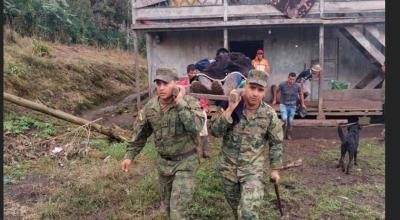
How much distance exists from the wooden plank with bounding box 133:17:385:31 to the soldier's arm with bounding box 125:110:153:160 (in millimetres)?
7773

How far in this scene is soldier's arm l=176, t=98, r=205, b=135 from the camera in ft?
13.8

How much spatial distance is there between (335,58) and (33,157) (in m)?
9.37

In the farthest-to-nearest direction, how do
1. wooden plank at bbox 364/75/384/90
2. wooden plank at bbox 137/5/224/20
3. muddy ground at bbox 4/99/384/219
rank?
wooden plank at bbox 364/75/384/90
wooden plank at bbox 137/5/224/20
muddy ground at bbox 4/99/384/219

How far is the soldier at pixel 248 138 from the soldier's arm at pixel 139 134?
0.77 m

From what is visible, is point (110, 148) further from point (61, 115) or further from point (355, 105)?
point (355, 105)

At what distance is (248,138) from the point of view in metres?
4.23

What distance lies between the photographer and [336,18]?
11.8m

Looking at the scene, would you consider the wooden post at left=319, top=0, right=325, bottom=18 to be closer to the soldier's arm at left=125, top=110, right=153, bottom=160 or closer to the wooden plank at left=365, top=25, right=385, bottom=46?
the wooden plank at left=365, top=25, right=385, bottom=46

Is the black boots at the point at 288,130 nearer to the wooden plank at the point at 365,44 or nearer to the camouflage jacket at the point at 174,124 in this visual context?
the wooden plank at the point at 365,44

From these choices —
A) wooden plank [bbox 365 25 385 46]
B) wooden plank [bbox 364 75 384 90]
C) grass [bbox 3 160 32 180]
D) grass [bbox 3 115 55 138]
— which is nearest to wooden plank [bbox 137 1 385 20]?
wooden plank [bbox 365 25 385 46]

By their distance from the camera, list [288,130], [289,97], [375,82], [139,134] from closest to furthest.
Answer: [139,134]
[289,97]
[288,130]
[375,82]

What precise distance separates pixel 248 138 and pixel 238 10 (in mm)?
8348

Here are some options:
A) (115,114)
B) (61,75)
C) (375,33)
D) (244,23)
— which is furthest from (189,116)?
(61,75)

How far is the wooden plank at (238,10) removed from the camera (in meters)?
11.5
